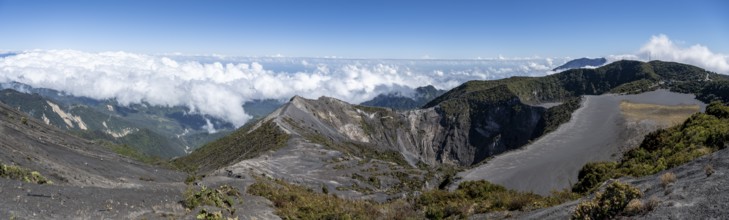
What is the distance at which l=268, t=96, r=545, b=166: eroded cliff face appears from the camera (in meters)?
129

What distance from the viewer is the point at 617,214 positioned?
11805 millimetres

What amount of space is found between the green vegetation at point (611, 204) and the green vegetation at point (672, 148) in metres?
7.64

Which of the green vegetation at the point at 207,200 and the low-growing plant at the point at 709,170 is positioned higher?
the low-growing plant at the point at 709,170

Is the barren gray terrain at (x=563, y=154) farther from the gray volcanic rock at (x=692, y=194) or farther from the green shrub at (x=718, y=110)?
the gray volcanic rock at (x=692, y=194)

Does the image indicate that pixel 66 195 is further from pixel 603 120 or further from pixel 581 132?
pixel 603 120

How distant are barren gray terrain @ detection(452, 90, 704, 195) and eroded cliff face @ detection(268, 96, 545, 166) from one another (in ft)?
167

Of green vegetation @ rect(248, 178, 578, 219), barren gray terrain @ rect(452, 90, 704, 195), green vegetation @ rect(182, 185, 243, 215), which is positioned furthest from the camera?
barren gray terrain @ rect(452, 90, 704, 195)

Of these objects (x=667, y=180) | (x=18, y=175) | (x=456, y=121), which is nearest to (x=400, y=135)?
(x=456, y=121)

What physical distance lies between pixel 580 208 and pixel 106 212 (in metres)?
16.6

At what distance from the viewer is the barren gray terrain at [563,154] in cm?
4712

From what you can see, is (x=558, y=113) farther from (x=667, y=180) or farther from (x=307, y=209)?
(x=667, y=180)

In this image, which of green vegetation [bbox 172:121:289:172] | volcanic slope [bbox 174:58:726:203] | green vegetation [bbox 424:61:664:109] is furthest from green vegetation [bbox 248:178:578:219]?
green vegetation [bbox 424:61:664:109]

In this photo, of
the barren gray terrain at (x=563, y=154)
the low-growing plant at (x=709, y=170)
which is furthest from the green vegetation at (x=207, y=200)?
the barren gray terrain at (x=563, y=154)

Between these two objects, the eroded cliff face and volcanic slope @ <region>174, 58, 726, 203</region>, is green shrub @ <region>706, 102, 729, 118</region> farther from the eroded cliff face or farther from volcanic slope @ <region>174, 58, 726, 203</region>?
the eroded cliff face
